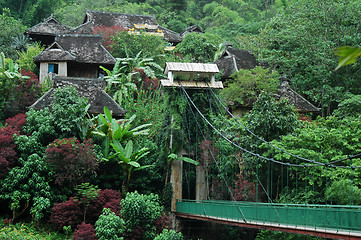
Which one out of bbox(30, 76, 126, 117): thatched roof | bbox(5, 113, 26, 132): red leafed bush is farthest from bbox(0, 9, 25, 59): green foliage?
bbox(5, 113, 26, 132): red leafed bush

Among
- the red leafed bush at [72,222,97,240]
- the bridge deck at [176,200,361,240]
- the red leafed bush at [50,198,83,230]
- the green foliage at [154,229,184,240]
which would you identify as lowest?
the green foliage at [154,229,184,240]

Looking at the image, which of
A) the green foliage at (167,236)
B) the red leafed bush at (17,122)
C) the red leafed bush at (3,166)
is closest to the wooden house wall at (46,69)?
the red leafed bush at (17,122)

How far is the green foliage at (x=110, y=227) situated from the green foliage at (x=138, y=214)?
0.38 meters

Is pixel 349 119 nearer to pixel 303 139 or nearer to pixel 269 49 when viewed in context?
pixel 303 139

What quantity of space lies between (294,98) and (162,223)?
9.39 m

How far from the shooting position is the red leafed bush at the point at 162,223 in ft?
42.7

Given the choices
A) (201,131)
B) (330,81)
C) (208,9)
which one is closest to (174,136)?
(201,131)

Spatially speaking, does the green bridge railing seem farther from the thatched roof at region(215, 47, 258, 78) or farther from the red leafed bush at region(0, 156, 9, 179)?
the thatched roof at region(215, 47, 258, 78)

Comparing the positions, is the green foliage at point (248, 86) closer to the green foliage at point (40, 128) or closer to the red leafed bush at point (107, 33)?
the red leafed bush at point (107, 33)

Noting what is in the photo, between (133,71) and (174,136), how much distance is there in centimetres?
657

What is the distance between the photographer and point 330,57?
790 inches

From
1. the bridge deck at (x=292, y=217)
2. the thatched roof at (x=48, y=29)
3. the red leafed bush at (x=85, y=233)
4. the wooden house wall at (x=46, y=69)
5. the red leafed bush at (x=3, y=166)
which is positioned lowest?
the red leafed bush at (x=85, y=233)

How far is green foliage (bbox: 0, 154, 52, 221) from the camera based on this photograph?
489 inches

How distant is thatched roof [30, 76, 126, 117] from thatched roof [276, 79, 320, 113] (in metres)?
7.11
